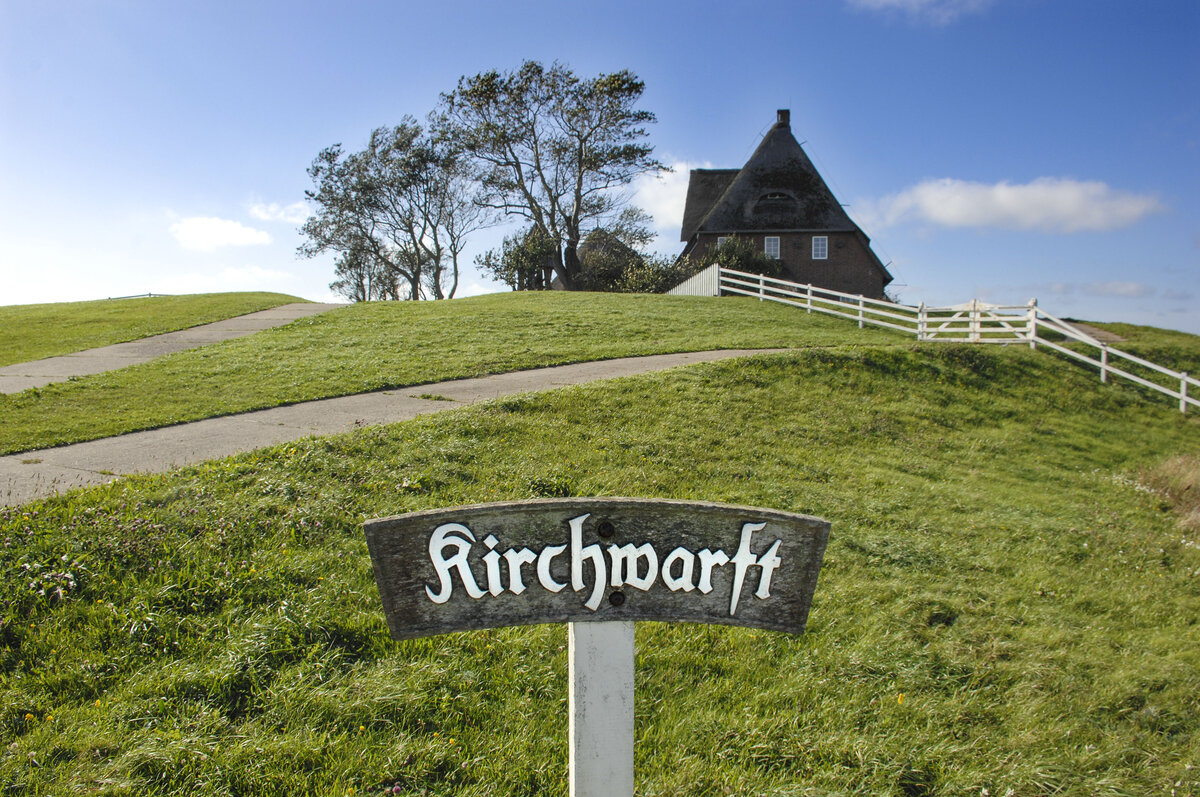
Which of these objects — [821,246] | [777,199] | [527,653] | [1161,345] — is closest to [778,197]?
[777,199]

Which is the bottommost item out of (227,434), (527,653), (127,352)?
(527,653)

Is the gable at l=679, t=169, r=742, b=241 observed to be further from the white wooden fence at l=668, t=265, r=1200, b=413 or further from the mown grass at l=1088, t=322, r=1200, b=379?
the mown grass at l=1088, t=322, r=1200, b=379

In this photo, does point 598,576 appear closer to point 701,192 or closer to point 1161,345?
point 1161,345

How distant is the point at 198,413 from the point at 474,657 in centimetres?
733

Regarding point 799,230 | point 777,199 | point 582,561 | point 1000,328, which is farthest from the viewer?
point 777,199

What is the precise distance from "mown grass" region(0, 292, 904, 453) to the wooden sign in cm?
810

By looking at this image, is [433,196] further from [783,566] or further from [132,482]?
[783,566]

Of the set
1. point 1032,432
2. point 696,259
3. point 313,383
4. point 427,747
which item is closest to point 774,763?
point 427,747

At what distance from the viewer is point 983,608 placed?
5.33 m

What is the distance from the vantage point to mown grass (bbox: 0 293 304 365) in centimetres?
1752

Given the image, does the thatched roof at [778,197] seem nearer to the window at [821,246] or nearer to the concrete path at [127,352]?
the window at [821,246]

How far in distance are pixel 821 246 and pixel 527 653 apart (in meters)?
36.5

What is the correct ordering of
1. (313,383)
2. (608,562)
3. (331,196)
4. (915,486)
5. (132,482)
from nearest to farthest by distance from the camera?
(608,562)
(132,482)
(915,486)
(313,383)
(331,196)

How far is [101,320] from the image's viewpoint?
2192 cm
